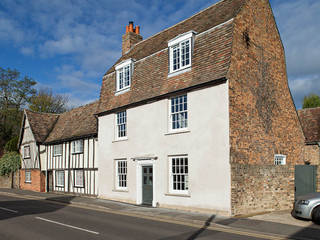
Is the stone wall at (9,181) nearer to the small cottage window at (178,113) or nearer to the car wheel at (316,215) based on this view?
the small cottage window at (178,113)

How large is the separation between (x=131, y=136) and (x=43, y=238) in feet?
33.6

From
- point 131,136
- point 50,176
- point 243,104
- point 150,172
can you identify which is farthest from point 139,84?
point 50,176

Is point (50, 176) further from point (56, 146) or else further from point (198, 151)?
point (198, 151)

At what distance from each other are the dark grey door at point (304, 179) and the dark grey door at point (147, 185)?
25.2 ft

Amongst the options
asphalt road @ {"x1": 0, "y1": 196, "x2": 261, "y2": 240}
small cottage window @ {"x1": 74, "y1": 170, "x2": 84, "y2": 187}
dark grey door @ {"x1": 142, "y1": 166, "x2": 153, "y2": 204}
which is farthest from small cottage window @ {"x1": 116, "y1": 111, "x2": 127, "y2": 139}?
asphalt road @ {"x1": 0, "y1": 196, "x2": 261, "y2": 240}

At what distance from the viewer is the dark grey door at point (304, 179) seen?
16125 mm

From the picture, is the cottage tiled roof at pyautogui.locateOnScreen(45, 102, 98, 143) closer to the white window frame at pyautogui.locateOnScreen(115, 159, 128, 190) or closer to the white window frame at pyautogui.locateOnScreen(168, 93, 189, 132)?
the white window frame at pyautogui.locateOnScreen(115, 159, 128, 190)

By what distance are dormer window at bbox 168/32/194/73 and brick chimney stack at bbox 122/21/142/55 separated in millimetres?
8383

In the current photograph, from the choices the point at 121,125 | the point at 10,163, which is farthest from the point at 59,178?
the point at 121,125

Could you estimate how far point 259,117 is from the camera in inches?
613

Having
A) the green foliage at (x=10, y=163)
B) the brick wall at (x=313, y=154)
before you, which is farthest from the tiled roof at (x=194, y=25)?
the green foliage at (x=10, y=163)

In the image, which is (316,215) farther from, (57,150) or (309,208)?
(57,150)

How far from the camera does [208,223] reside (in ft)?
38.0

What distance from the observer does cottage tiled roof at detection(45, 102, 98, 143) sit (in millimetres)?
24500
